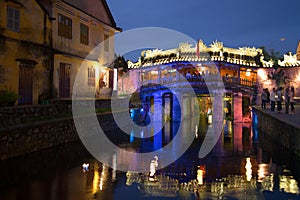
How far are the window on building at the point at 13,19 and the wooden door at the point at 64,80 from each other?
4.46m

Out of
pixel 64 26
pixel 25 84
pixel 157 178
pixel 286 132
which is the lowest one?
pixel 157 178

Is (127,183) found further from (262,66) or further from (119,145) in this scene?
(262,66)

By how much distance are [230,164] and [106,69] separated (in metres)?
16.9

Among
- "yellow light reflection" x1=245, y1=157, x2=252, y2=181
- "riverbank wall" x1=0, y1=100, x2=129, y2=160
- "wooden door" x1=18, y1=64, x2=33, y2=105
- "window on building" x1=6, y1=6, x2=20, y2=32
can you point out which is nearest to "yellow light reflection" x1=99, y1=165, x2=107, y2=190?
"riverbank wall" x1=0, y1=100, x2=129, y2=160

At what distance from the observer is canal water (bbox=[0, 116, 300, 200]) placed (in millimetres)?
8266

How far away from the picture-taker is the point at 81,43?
77.2 feet

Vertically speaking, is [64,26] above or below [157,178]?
above

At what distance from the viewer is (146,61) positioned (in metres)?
43.2

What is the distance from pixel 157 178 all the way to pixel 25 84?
11.0 m

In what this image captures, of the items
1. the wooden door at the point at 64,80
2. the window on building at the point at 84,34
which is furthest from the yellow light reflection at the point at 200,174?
the window on building at the point at 84,34

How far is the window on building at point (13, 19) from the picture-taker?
54.9ft

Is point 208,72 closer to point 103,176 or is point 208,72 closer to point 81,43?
point 81,43

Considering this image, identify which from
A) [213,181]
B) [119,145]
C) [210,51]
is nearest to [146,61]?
[210,51]

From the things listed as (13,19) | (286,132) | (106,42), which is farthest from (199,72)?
(13,19)
